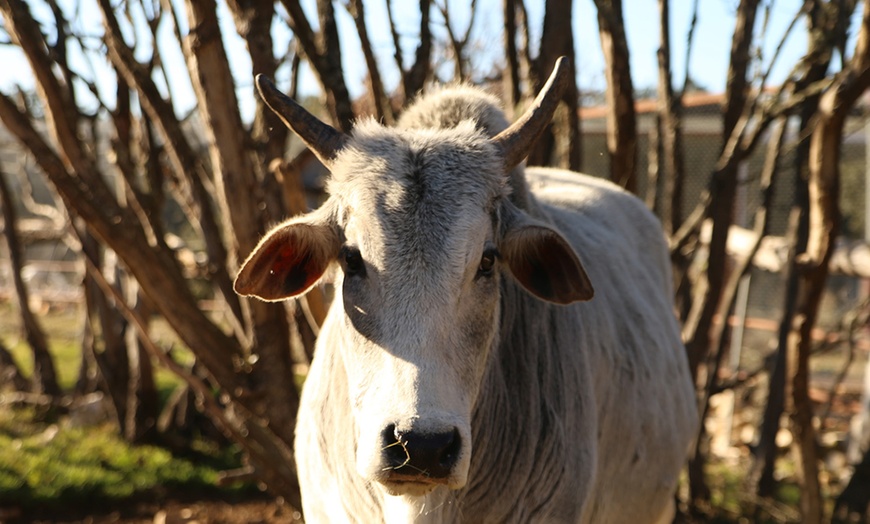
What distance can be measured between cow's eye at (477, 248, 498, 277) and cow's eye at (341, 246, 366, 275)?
0.34m

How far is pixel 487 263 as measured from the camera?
270 centimetres

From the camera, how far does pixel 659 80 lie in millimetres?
5469

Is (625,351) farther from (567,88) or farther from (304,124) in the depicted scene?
(567,88)

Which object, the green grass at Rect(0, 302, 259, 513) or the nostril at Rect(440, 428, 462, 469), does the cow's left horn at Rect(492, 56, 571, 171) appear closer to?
the nostril at Rect(440, 428, 462, 469)

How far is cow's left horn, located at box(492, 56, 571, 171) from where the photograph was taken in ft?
9.40

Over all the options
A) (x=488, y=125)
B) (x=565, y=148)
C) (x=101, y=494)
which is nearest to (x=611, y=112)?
(x=565, y=148)

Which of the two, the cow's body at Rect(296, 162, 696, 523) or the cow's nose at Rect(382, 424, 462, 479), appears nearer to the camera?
the cow's nose at Rect(382, 424, 462, 479)

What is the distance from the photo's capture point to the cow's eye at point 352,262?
2652mm

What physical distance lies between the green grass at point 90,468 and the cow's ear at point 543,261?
13.1 feet

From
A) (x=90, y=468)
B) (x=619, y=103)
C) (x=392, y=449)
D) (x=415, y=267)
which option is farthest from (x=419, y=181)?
(x=90, y=468)

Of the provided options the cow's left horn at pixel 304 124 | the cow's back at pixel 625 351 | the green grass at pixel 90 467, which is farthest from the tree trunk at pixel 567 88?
the green grass at pixel 90 467

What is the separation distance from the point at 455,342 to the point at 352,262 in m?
0.40

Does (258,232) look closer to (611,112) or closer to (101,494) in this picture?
(611,112)

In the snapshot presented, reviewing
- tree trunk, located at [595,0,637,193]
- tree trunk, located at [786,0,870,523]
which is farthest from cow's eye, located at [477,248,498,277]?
tree trunk, located at [595,0,637,193]
